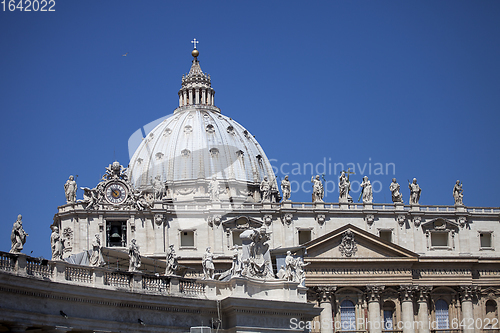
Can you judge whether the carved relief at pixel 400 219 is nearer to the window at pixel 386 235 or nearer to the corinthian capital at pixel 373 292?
the window at pixel 386 235

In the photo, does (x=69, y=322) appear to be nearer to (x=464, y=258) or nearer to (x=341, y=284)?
(x=341, y=284)

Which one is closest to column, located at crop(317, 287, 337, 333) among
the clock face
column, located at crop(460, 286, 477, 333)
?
column, located at crop(460, 286, 477, 333)

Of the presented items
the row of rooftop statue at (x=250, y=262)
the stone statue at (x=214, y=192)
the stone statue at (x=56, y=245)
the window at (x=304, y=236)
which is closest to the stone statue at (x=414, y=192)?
the window at (x=304, y=236)

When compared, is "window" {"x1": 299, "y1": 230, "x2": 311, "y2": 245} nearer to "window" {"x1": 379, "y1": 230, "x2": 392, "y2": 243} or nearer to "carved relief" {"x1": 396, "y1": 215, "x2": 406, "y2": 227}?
"window" {"x1": 379, "y1": 230, "x2": 392, "y2": 243}

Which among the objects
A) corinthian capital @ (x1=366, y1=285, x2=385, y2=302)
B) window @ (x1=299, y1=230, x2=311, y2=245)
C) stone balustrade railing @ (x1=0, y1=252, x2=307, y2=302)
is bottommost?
stone balustrade railing @ (x1=0, y1=252, x2=307, y2=302)

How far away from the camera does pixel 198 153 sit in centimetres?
14462

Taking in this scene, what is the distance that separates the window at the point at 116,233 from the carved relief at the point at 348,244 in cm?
2132

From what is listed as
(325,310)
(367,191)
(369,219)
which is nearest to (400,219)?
(369,219)

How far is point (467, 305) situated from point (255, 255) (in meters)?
53.9

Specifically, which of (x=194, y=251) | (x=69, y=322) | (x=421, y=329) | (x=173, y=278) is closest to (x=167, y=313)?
(x=173, y=278)

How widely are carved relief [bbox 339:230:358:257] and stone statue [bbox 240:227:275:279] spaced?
47341 millimetres

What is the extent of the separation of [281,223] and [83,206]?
19.5 metres

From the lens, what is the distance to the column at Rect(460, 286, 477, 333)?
9225 centimetres

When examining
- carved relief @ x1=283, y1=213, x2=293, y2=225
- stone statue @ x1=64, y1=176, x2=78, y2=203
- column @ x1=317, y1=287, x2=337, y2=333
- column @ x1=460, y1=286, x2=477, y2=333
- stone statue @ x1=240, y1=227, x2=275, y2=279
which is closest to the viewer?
stone statue @ x1=240, y1=227, x2=275, y2=279
